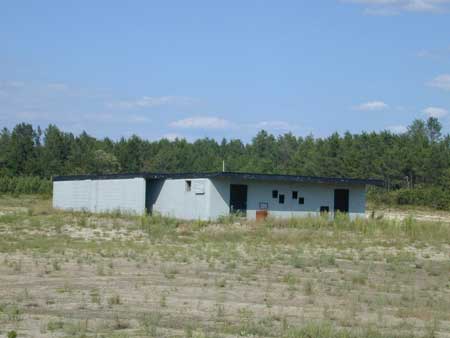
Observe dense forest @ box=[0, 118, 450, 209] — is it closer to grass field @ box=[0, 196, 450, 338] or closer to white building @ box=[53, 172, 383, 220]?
white building @ box=[53, 172, 383, 220]

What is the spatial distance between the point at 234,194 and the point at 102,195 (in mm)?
10497

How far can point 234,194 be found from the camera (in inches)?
1547

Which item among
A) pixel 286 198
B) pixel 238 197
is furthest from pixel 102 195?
pixel 286 198

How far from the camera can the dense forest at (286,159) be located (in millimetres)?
88938

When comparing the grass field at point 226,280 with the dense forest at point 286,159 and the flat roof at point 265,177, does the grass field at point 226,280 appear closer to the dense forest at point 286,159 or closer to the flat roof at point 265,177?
the flat roof at point 265,177

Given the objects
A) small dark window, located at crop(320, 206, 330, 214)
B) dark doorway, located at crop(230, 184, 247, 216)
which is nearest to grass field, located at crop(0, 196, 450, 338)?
dark doorway, located at crop(230, 184, 247, 216)

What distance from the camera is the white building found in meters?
38.3

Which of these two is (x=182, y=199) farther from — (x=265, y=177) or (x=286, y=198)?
(x=286, y=198)

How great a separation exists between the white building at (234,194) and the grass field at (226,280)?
10.5ft

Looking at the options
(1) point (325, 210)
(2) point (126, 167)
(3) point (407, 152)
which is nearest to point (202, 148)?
(2) point (126, 167)

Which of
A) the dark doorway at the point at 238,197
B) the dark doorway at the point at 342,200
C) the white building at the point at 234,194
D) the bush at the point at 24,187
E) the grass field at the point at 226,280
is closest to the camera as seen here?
the grass field at the point at 226,280

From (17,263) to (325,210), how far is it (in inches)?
881

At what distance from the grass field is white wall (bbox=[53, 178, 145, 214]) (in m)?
6.99

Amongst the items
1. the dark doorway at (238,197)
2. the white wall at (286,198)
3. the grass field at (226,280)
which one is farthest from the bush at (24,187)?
the grass field at (226,280)
